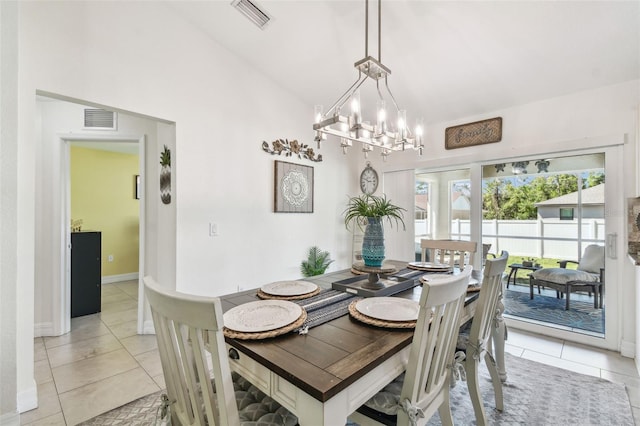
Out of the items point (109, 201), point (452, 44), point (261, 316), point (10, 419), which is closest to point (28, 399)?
point (10, 419)

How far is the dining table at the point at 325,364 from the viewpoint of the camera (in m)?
0.86

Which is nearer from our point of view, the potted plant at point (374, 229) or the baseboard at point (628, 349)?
the potted plant at point (374, 229)

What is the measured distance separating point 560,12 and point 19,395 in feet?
14.7

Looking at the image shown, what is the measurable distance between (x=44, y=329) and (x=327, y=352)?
11.4 ft

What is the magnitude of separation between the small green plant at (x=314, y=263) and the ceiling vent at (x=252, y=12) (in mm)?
2619

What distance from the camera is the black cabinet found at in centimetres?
338

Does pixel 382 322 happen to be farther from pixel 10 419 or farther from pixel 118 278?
pixel 118 278

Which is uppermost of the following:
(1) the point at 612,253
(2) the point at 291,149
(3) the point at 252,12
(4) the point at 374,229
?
(3) the point at 252,12

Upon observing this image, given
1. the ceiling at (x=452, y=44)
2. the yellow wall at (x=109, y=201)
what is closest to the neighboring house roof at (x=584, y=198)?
the ceiling at (x=452, y=44)

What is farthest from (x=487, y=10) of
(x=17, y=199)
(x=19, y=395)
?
(x=19, y=395)

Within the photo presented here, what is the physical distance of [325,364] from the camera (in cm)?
95

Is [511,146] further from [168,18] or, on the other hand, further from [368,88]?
[168,18]

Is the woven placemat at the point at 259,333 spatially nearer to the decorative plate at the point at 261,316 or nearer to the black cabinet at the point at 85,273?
the decorative plate at the point at 261,316

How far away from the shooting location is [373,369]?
1010 mm
